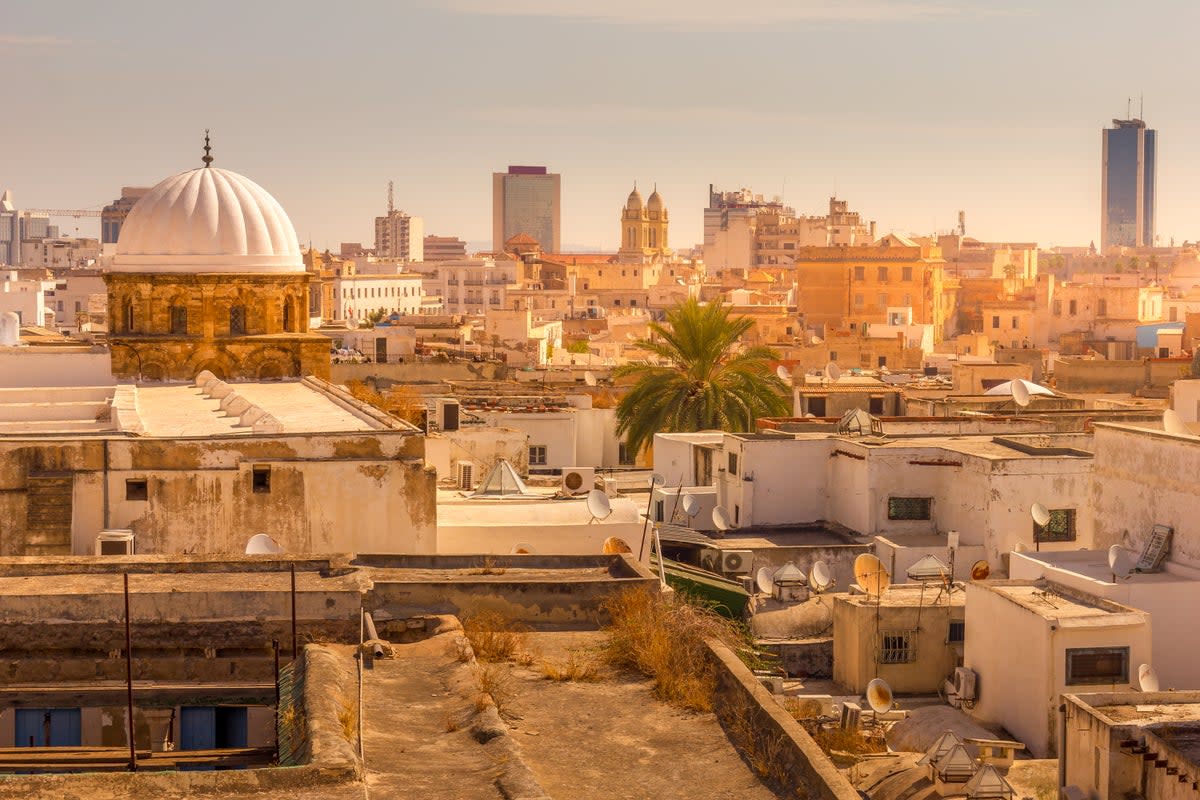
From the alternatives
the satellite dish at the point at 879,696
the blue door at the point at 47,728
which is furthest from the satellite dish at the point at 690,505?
the blue door at the point at 47,728

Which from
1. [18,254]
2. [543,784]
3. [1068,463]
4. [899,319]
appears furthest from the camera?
[18,254]

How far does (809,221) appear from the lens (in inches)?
4806

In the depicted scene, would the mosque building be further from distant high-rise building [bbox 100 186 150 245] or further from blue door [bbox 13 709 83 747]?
distant high-rise building [bbox 100 186 150 245]

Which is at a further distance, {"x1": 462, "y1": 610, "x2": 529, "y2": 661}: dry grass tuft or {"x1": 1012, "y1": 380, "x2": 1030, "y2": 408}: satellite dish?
{"x1": 1012, "y1": 380, "x2": 1030, "y2": 408}: satellite dish

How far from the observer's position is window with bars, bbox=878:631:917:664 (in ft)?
59.5

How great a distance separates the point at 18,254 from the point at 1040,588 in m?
157

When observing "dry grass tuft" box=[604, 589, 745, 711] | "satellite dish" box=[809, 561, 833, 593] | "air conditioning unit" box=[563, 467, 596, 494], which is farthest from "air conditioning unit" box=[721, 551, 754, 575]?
"dry grass tuft" box=[604, 589, 745, 711]

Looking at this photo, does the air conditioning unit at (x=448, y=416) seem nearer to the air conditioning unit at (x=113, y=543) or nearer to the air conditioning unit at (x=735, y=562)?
the air conditioning unit at (x=735, y=562)

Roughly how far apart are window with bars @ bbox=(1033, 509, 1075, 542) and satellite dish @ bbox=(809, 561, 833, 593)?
2.79 metres

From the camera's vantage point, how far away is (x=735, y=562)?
70.6 feet

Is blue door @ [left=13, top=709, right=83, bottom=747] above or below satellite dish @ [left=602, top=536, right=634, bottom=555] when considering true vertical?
above

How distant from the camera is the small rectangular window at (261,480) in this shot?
16609 millimetres

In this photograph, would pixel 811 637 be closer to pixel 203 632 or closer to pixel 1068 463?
pixel 1068 463

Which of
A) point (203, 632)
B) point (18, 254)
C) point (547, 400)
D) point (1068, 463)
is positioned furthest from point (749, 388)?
point (18, 254)
